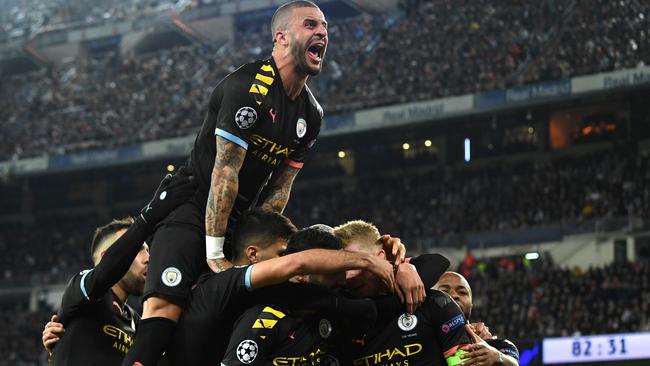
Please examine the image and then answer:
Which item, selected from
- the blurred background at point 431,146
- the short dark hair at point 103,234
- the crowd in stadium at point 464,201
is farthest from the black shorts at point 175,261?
the crowd in stadium at point 464,201

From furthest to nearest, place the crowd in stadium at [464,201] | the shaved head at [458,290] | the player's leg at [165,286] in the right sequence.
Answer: the crowd in stadium at [464,201] → the shaved head at [458,290] → the player's leg at [165,286]

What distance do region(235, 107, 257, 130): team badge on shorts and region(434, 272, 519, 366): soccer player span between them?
1.69 m

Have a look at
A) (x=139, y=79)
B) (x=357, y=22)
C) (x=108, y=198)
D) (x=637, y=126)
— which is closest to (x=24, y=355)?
(x=108, y=198)

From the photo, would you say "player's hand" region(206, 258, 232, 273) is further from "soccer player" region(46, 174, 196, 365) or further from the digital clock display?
the digital clock display

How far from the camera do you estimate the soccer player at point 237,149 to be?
634 cm

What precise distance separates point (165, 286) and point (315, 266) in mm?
1191

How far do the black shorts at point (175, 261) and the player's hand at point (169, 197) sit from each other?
9cm

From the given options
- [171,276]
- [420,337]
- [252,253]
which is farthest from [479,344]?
[171,276]

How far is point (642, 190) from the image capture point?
111 feet

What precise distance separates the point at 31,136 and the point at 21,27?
43.3ft

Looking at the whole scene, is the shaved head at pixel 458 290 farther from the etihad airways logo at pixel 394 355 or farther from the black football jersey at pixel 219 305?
the black football jersey at pixel 219 305

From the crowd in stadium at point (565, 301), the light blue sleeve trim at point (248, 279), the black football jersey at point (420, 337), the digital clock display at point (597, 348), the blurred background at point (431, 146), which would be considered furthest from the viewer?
the blurred background at point (431, 146)

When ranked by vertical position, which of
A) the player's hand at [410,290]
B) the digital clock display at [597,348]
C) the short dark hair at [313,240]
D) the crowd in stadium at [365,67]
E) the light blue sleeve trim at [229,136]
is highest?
the crowd in stadium at [365,67]

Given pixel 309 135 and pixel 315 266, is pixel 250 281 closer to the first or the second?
pixel 315 266
